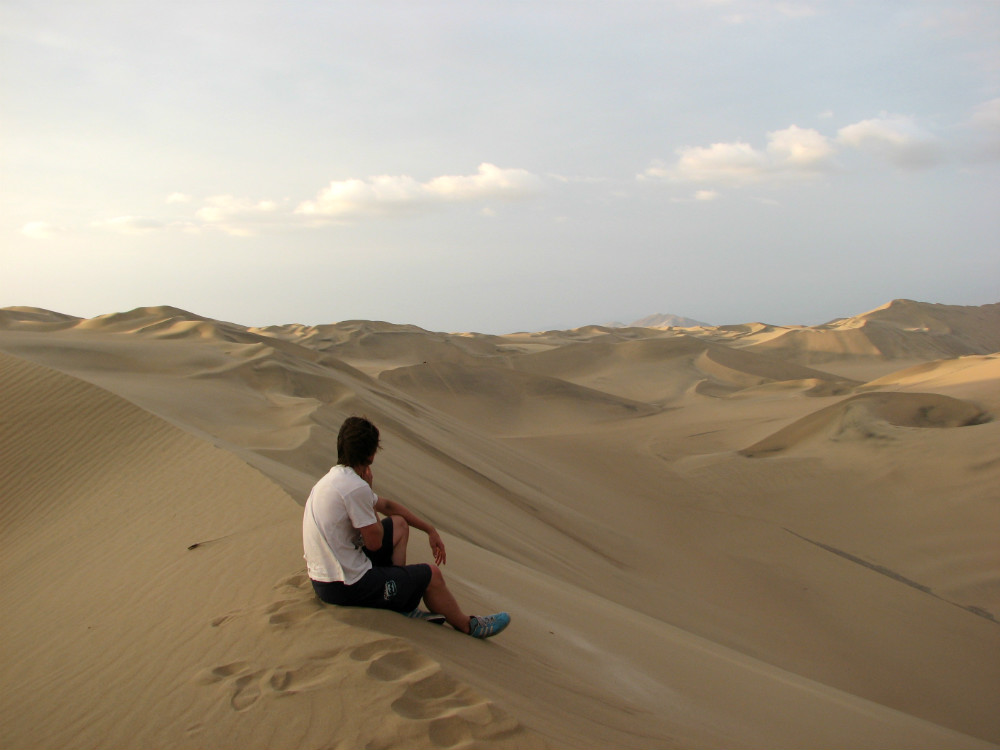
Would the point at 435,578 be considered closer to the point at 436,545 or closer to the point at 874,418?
the point at 436,545

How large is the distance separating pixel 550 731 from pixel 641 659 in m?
1.91

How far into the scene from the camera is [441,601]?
347 cm

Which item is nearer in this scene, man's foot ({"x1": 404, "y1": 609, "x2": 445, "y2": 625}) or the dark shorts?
the dark shorts

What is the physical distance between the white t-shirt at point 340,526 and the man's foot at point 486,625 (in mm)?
600

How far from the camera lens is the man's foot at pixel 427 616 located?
343 centimetres

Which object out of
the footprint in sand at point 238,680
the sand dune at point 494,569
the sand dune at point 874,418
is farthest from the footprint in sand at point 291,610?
the sand dune at point 874,418

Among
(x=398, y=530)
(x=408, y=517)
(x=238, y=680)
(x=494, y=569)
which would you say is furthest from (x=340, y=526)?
(x=494, y=569)

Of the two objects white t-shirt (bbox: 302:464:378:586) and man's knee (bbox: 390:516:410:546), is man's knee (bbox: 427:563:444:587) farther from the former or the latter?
white t-shirt (bbox: 302:464:378:586)

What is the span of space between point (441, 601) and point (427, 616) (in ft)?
0.32

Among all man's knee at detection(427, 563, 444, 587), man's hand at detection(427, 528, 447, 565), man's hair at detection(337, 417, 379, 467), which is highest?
man's hair at detection(337, 417, 379, 467)

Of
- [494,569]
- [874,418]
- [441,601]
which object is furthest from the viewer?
[874,418]

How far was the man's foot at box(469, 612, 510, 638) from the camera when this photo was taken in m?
3.57

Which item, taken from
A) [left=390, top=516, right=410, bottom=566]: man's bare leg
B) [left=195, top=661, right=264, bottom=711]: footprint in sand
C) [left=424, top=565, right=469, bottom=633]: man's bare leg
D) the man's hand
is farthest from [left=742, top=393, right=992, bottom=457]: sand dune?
[left=195, top=661, right=264, bottom=711]: footprint in sand

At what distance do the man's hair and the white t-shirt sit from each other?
0.20ft
